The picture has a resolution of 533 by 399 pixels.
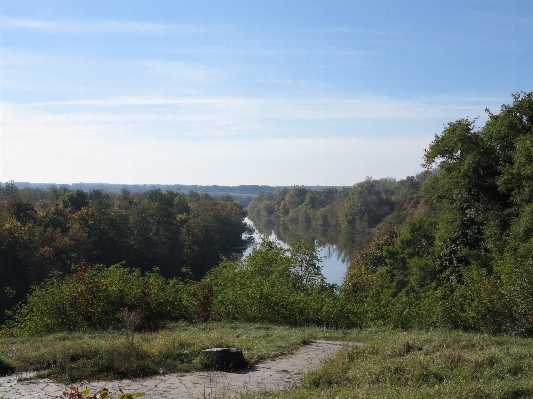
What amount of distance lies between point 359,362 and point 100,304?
854 cm

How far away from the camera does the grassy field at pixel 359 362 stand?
6795 millimetres

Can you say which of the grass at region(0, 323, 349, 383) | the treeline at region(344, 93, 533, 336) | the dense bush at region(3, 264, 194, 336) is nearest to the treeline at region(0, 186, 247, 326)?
the dense bush at region(3, 264, 194, 336)

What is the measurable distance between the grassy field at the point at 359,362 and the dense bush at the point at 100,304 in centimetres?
283

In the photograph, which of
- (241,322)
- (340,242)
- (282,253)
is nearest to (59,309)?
(241,322)

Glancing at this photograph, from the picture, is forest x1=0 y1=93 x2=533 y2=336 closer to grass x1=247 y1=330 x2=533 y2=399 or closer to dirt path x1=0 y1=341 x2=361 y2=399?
grass x1=247 y1=330 x2=533 y2=399

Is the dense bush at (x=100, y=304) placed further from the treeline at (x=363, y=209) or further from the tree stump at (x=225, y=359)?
the treeline at (x=363, y=209)

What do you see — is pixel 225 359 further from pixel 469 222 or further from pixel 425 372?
pixel 469 222

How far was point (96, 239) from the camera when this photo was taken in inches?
1925

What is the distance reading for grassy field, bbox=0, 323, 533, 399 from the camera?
6795mm

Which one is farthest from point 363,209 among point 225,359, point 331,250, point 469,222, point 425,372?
point 425,372

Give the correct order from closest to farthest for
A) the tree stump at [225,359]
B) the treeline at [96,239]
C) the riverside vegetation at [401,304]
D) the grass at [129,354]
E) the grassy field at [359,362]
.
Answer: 1. the grassy field at [359,362]
2. the riverside vegetation at [401,304]
3. the grass at [129,354]
4. the tree stump at [225,359]
5. the treeline at [96,239]

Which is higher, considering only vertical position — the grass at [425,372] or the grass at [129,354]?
the grass at [425,372]

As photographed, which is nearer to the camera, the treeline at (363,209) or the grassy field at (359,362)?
the grassy field at (359,362)

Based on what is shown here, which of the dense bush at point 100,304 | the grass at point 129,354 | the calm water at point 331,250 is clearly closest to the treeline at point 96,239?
the calm water at point 331,250
